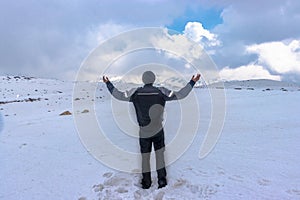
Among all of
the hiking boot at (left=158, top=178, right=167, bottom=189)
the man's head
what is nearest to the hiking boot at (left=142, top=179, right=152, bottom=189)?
the hiking boot at (left=158, top=178, right=167, bottom=189)

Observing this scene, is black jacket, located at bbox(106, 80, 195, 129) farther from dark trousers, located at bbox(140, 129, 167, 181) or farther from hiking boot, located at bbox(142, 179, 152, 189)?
hiking boot, located at bbox(142, 179, 152, 189)

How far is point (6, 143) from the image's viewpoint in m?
9.06

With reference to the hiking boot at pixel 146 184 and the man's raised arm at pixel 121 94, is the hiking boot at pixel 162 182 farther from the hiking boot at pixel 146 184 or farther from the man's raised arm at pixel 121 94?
the man's raised arm at pixel 121 94

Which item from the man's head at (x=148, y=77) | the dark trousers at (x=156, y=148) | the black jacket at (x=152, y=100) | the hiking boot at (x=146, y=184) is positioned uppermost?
the man's head at (x=148, y=77)

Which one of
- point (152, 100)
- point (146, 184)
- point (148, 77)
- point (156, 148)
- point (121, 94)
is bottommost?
point (146, 184)

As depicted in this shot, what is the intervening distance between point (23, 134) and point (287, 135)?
325 inches

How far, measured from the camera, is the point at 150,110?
489cm

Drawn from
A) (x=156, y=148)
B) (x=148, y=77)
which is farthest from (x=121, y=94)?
(x=156, y=148)

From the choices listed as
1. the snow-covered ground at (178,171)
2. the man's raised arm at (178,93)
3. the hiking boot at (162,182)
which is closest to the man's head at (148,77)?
the man's raised arm at (178,93)

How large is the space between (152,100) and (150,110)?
16cm

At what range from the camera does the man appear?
16.0 feet

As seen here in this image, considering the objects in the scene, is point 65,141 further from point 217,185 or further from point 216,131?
point 217,185

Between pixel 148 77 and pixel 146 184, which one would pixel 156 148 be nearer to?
pixel 146 184

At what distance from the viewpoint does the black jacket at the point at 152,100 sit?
4867 mm
